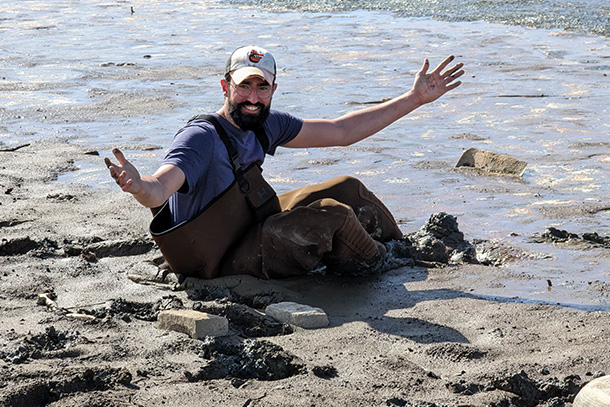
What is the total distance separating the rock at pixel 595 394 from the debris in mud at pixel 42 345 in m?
1.96

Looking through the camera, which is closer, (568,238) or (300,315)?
(300,315)

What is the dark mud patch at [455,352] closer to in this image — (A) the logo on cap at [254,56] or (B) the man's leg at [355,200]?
(B) the man's leg at [355,200]

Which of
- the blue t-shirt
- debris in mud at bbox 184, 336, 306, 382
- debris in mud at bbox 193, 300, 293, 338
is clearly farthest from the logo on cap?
debris in mud at bbox 184, 336, 306, 382

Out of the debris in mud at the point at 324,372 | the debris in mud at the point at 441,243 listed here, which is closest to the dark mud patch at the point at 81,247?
the debris in mud at the point at 441,243

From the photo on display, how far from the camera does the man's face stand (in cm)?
449

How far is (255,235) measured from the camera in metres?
4.50

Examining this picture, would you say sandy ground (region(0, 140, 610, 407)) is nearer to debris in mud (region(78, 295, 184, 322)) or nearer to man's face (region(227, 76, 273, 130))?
debris in mud (region(78, 295, 184, 322))

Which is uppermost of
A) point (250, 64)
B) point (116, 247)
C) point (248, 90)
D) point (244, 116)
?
point (250, 64)

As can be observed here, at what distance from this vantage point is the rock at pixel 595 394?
116 inches

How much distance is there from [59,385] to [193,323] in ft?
2.29

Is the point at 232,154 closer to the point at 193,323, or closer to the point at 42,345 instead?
the point at 193,323

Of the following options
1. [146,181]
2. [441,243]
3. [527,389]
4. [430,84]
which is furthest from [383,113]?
[527,389]

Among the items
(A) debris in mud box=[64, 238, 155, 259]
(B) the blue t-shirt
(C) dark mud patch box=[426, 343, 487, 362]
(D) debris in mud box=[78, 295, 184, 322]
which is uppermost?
(B) the blue t-shirt

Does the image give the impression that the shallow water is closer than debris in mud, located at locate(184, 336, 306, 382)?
No
